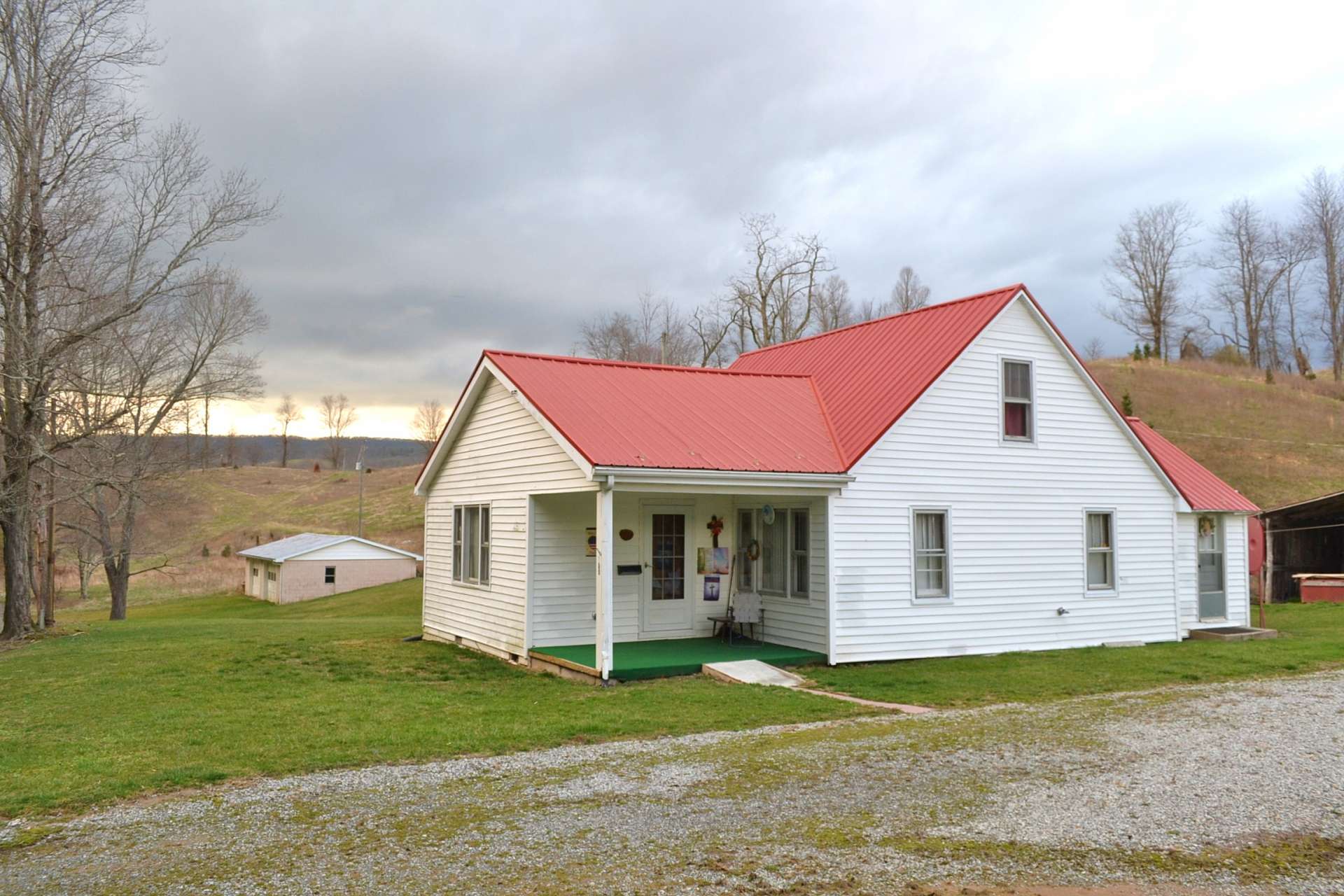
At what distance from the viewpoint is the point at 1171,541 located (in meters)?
17.7

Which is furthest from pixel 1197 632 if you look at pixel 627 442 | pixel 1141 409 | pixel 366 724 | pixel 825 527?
pixel 1141 409

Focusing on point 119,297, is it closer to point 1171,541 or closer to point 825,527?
point 825,527

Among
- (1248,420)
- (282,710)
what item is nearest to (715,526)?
(282,710)

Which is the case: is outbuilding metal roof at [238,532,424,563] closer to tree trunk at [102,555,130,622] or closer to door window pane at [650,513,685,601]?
tree trunk at [102,555,130,622]

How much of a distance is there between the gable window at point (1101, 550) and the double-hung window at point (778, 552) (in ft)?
17.1

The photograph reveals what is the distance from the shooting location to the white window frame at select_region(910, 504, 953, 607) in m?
15.0

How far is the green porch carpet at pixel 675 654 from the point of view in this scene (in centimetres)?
1329

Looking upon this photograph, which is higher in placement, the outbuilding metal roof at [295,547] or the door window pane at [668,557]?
the door window pane at [668,557]

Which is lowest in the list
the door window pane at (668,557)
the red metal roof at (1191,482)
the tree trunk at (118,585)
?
the tree trunk at (118,585)

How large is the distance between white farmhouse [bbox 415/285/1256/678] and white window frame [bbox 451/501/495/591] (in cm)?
5

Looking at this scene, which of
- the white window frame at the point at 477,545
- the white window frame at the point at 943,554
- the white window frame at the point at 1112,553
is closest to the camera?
the white window frame at the point at 943,554

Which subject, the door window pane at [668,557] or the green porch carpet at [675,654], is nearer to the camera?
the green porch carpet at [675,654]

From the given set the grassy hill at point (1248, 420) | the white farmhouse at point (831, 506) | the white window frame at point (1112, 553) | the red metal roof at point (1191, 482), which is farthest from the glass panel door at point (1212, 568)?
the grassy hill at point (1248, 420)

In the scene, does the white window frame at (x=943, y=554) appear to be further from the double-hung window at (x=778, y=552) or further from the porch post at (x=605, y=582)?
the porch post at (x=605, y=582)
